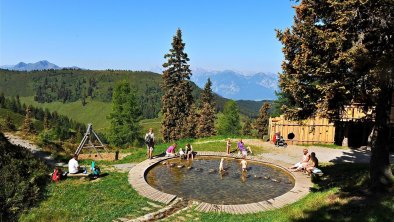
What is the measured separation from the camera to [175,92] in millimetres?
54031

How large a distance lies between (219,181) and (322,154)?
11654 millimetres

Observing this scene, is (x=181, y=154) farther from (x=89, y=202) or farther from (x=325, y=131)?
(x=325, y=131)

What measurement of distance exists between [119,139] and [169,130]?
12.3 metres

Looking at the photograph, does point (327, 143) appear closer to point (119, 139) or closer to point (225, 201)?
point (225, 201)

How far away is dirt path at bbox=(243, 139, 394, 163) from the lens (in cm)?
2541

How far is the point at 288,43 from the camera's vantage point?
15.6m

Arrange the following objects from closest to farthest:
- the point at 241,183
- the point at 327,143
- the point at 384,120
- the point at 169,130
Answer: the point at 384,120 < the point at 241,183 < the point at 327,143 < the point at 169,130

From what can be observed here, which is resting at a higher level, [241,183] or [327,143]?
[327,143]

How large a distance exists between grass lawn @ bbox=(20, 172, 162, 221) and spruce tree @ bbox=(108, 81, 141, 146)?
41.4 meters

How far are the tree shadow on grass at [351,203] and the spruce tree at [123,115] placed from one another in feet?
149

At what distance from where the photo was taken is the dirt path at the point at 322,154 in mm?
25406

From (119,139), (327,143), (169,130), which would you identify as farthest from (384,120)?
(119,139)

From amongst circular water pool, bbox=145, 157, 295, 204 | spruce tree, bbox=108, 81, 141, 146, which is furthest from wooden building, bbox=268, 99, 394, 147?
spruce tree, bbox=108, 81, 141, 146

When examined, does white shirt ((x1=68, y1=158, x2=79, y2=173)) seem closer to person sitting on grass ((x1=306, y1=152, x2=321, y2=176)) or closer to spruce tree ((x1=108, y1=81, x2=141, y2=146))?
person sitting on grass ((x1=306, y1=152, x2=321, y2=176))
